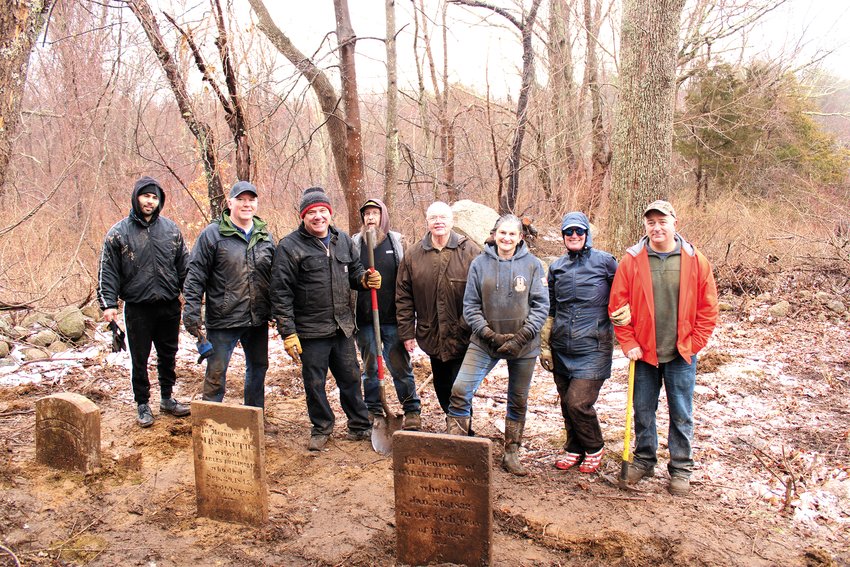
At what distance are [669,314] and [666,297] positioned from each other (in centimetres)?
12

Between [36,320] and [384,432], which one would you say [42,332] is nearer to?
[36,320]

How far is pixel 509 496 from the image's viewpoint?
13.9ft

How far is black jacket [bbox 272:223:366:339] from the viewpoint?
478 centimetres

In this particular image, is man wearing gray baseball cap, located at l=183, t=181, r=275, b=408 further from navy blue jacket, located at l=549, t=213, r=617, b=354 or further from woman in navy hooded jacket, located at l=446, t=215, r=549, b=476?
navy blue jacket, located at l=549, t=213, r=617, b=354

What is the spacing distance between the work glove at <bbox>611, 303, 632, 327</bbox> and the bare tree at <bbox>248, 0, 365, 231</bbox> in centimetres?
487

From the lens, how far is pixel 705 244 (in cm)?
1095

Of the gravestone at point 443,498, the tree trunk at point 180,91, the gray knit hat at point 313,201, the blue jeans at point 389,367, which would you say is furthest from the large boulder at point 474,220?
the gravestone at point 443,498

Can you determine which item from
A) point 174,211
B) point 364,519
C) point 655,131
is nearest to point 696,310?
point 364,519

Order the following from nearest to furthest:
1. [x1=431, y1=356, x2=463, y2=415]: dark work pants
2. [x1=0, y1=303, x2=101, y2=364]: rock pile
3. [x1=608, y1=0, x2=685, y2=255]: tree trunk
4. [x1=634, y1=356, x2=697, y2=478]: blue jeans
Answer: [x1=634, y1=356, x2=697, y2=478]: blue jeans → [x1=431, y1=356, x2=463, y2=415]: dark work pants → [x1=608, y1=0, x2=685, y2=255]: tree trunk → [x1=0, y1=303, x2=101, y2=364]: rock pile

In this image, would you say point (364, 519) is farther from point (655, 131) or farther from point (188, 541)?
point (655, 131)

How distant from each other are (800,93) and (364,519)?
60.2ft

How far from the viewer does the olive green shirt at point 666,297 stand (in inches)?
162

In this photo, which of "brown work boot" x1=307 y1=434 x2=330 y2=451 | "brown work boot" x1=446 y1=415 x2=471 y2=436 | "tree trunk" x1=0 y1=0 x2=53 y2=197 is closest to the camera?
"tree trunk" x1=0 y1=0 x2=53 y2=197

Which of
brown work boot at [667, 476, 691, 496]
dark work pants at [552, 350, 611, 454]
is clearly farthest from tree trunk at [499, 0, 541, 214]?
brown work boot at [667, 476, 691, 496]
